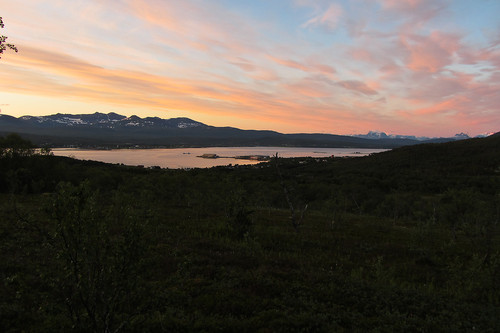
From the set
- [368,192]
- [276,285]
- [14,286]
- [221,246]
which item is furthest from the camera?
[368,192]

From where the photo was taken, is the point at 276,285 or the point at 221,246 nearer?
the point at 276,285

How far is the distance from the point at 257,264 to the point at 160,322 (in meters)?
8.89

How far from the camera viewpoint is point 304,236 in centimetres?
2666

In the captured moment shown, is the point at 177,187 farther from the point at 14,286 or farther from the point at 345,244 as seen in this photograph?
the point at 14,286

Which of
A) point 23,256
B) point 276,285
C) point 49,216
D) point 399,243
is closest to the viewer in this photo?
point 49,216

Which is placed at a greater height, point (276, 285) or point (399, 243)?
point (276, 285)

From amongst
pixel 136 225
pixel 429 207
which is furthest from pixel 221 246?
A: pixel 429 207

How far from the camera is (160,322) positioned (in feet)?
31.1

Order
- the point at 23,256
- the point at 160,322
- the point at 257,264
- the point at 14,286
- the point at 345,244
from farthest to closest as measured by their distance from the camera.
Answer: the point at 345,244
the point at 257,264
the point at 23,256
the point at 14,286
the point at 160,322

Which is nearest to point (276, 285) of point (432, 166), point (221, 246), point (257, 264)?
Answer: point (257, 264)

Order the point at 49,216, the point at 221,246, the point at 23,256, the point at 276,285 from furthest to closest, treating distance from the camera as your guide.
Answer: the point at 221,246
the point at 23,256
the point at 276,285
the point at 49,216

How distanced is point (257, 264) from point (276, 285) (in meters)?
→ 3.84

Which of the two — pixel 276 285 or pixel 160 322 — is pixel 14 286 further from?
pixel 276 285

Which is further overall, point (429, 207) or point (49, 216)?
point (429, 207)
